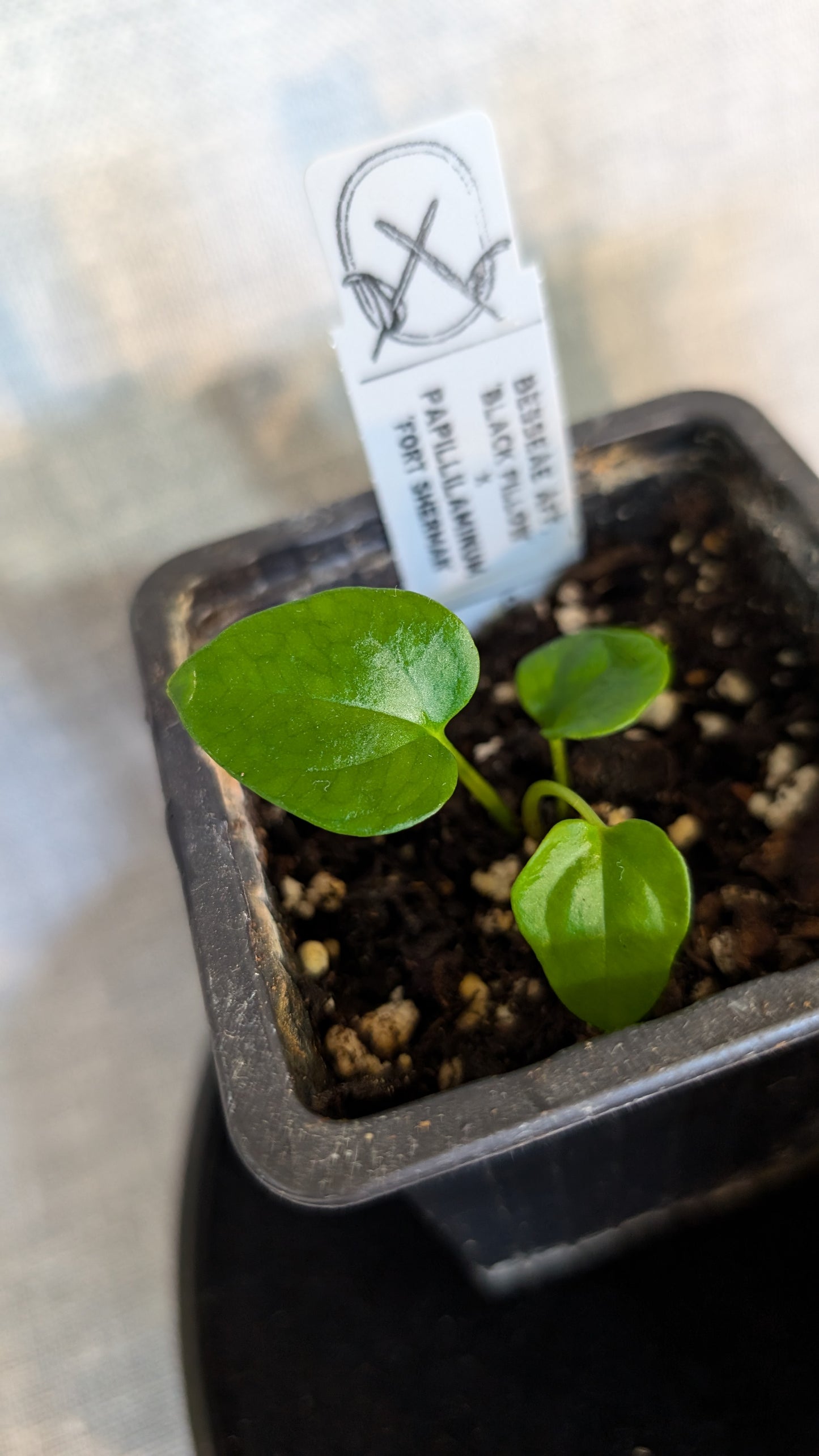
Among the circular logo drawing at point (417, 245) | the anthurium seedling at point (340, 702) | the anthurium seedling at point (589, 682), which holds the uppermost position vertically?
the circular logo drawing at point (417, 245)

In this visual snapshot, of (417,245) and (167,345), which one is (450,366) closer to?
(417,245)

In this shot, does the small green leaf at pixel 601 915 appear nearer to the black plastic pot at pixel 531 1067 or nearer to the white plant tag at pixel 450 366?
the black plastic pot at pixel 531 1067

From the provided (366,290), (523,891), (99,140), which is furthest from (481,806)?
(99,140)

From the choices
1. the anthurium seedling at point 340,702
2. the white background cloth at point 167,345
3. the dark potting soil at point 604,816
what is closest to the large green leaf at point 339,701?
the anthurium seedling at point 340,702

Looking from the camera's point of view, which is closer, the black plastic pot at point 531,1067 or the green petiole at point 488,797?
the black plastic pot at point 531,1067

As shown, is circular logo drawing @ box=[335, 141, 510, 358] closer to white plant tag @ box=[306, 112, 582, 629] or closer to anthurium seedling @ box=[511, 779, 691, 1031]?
white plant tag @ box=[306, 112, 582, 629]

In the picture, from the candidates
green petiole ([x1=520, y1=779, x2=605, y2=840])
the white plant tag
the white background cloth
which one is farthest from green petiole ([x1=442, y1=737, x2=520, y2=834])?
the white background cloth

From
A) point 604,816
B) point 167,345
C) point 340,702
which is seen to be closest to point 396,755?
point 340,702
